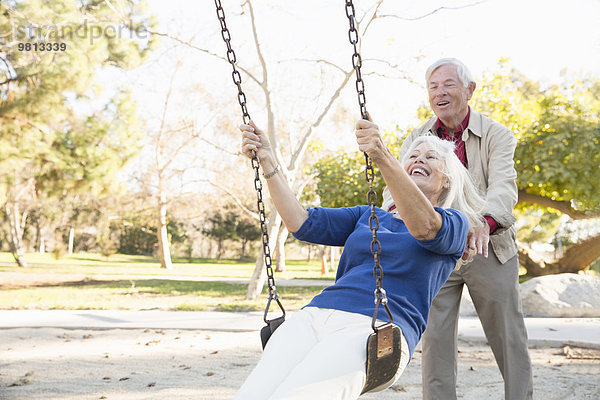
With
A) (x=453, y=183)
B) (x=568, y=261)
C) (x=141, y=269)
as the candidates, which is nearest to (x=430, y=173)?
(x=453, y=183)

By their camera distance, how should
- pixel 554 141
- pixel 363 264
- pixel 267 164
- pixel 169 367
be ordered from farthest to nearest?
pixel 554 141, pixel 169 367, pixel 267 164, pixel 363 264

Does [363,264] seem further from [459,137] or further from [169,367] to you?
[169,367]

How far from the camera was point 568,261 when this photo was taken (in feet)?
42.1

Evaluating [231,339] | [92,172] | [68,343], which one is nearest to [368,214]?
[231,339]

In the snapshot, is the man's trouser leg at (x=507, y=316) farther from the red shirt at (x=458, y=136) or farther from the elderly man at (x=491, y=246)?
the red shirt at (x=458, y=136)

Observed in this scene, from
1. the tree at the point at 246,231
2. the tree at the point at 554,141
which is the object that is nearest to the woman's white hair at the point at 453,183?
Answer: the tree at the point at 554,141

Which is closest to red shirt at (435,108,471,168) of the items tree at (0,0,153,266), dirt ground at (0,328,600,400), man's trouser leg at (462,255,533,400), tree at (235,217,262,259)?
man's trouser leg at (462,255,533,400)

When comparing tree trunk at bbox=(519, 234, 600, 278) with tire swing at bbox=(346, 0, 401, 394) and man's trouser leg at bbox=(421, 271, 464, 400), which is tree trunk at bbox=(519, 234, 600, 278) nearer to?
man's trouser leg at bbox=(421, 271, 464, 400)

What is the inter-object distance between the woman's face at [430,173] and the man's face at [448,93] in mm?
718

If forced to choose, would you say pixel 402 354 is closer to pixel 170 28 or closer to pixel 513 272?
pixel 513 272

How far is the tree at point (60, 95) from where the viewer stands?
35.1ft

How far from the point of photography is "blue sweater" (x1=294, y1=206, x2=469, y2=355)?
175cm

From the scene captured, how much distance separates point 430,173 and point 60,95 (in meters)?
10.5

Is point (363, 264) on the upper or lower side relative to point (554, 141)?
lower
